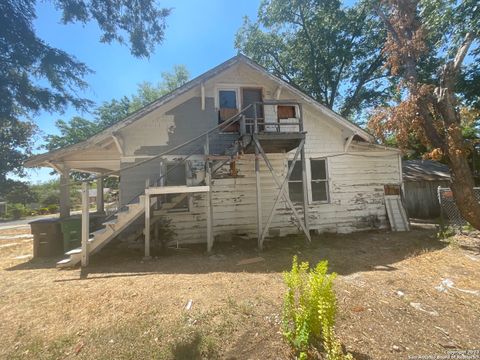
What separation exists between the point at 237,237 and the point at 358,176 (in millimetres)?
5414

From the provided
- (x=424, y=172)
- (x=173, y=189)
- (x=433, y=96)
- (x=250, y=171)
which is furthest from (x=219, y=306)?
(x=424, y=172)

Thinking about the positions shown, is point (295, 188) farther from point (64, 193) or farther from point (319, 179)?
point (64, 193)

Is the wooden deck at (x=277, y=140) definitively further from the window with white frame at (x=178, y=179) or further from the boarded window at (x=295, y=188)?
the window with white frame at (x=178, y=179)

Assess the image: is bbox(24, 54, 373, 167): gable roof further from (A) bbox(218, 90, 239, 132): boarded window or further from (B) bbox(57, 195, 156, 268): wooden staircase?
(B) bbox(57, 195, 156, 268): wooden staircase

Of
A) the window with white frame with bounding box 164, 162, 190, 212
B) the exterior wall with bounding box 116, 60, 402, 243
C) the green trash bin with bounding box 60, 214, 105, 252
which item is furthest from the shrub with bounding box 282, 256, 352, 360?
the green trash bin with bounding box 60, 214, 105, 252

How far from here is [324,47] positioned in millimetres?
20594

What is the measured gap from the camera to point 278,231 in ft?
29.2

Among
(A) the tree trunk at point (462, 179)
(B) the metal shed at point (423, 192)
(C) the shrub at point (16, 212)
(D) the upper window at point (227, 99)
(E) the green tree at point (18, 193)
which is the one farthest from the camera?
(E) the green tree at point (18, 193)

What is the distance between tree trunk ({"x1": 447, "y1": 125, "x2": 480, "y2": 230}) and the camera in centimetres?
768

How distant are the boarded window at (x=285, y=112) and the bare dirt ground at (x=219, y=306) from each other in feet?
17.0

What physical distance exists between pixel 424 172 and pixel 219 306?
1704 centimetres

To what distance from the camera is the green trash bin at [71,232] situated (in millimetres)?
7609

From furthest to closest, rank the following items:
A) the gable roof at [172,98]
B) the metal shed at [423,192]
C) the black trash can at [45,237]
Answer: the metal shed at [423,192]
the gable roof at [172,98]
the black trash can at [45,237]

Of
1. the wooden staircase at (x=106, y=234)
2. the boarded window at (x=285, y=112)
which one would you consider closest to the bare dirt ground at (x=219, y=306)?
the wooden staircase at (x=106, y=234)
